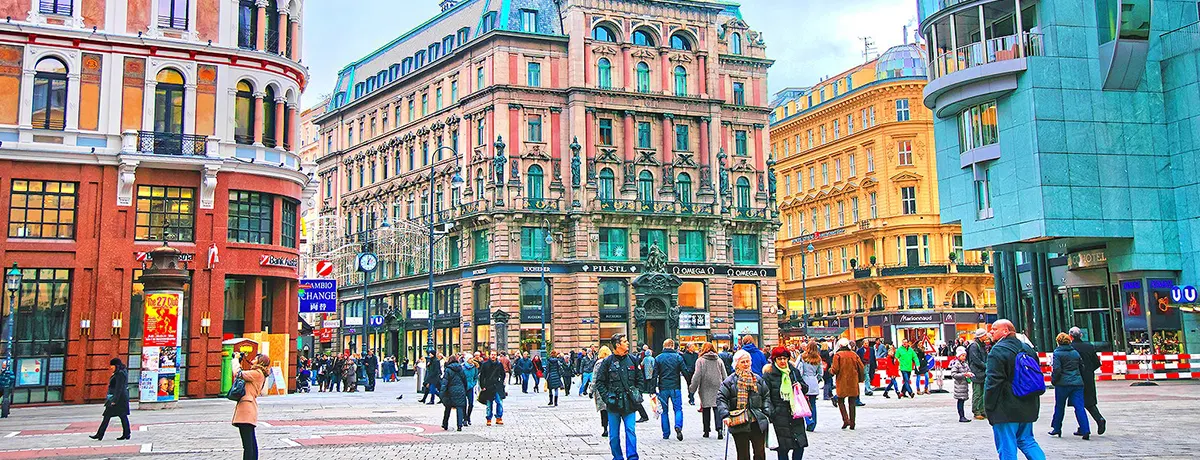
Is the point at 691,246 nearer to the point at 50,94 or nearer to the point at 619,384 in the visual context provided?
the point at 50,94

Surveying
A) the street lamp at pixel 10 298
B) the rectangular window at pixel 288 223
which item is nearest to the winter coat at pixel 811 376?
the street lamp at pixel 10 298

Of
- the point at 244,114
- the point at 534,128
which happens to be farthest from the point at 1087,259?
the point at 534,128

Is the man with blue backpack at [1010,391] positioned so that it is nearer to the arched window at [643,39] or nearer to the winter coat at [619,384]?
the winter coat at [619,384]

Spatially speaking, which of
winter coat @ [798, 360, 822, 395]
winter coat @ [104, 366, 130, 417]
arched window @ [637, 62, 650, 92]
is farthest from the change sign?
arched window @ [637, 62, 650, 92]

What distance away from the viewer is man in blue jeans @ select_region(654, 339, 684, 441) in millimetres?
20156

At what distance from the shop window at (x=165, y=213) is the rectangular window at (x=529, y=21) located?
36.8m

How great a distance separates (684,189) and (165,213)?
135 feet

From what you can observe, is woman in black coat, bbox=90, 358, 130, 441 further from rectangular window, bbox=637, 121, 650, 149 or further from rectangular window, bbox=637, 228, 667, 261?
rectangular window, bbox=637, 121, 650, 149

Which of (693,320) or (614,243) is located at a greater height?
(614,243)

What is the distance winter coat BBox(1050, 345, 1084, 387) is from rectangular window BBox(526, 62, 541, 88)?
5500cm

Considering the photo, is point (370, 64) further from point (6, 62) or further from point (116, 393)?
point (116, 393)

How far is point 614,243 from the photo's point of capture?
70062 mm

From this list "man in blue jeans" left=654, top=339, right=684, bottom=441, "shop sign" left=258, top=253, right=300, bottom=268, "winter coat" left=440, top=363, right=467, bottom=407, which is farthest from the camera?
"shop sign" left=258, top=253, right=300, bottom=268

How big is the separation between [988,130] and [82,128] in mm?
31196
